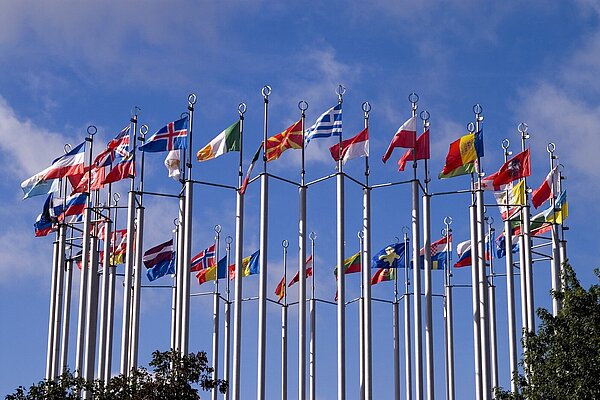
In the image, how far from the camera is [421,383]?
47.3 m

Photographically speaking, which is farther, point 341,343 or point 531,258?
point 531,258

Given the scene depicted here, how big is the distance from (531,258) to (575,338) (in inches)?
710

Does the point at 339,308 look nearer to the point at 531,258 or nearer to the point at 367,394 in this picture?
the point at 367,394

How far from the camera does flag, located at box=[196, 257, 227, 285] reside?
197 ft

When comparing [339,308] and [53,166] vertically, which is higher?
[53,166]

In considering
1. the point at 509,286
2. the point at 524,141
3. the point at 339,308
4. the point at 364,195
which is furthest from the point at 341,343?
the point at 524,141

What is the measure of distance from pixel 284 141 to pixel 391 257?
37.7 ft

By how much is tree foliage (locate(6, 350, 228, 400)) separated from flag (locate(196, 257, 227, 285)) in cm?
2162

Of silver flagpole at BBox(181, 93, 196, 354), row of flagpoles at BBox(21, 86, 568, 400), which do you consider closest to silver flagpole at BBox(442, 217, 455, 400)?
row of flagpoles at BBox(21, 86, 568, 400)

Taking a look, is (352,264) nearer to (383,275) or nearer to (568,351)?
(383,275)

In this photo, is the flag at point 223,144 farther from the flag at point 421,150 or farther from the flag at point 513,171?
the flag at point 513,171

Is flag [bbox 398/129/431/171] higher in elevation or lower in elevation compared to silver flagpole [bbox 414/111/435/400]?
higher

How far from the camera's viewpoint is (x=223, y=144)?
49.2 metres

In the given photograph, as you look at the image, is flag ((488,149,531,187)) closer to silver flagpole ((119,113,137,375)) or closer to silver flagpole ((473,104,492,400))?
silver flagpole ((473,104,492,400))
